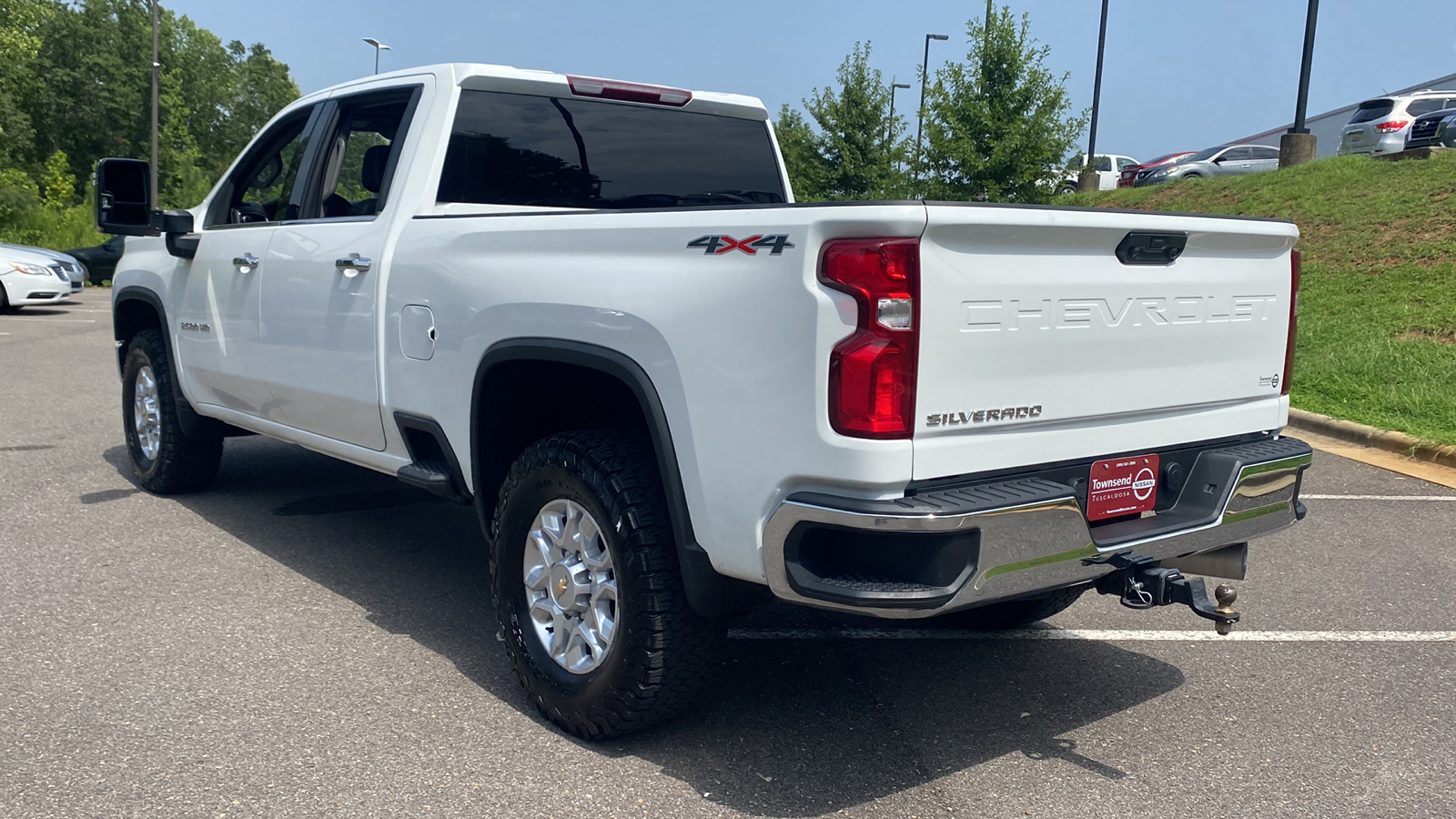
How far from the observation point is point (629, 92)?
4891 millimetres

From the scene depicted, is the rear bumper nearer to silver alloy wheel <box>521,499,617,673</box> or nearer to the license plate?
the license plate

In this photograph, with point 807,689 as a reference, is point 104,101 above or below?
above

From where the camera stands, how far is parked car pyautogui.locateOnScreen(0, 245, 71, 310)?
18.5 meters

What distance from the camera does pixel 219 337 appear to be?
548 cm

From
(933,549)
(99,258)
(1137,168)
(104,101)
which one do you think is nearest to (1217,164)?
(1137,168)

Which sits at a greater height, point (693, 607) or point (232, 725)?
point (693, 607)

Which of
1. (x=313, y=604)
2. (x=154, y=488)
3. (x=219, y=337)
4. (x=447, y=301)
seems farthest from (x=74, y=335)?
(x=447, y=301)

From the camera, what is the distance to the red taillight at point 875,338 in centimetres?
274

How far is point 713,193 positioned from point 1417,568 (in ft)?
12.5

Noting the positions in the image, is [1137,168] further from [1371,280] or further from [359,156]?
[359,156]

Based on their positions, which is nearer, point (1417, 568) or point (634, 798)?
point (634, 798)

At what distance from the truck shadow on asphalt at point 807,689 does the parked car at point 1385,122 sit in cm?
2211

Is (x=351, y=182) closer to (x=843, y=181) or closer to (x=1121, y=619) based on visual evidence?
(x=1121, y=619)

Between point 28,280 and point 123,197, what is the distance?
15245mm
